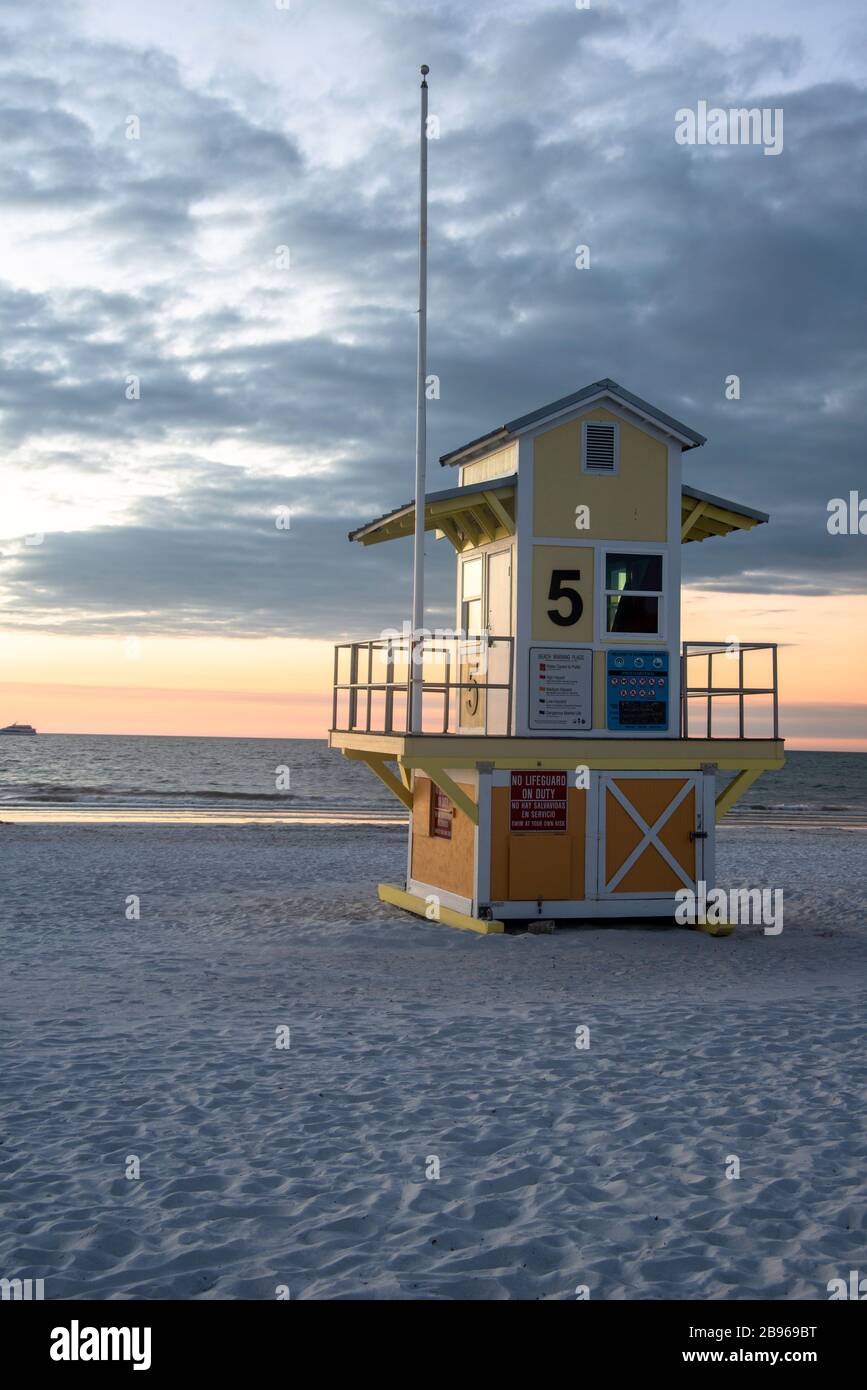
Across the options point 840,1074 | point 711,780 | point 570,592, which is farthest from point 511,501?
point 840,1074

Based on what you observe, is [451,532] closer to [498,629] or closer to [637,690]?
[498,629]

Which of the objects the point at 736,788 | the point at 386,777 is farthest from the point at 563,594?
the point at 386,777

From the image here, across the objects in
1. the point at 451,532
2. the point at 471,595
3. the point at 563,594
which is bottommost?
the point at 563,594

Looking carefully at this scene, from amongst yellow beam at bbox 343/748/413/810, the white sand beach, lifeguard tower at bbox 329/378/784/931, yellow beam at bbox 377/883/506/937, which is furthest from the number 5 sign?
the white sand beach

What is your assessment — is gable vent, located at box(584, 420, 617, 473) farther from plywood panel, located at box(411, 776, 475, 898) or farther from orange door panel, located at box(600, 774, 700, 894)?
plywood panel, located at box(411, 776, 475, 898)

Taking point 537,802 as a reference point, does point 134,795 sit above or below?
below

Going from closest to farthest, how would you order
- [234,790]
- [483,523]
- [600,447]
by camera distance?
[600,447] < [483,523] < [234,790]

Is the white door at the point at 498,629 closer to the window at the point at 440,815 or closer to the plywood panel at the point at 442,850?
the plywood panel at the point at 442,850

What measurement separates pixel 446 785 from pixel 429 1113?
24.5 feet

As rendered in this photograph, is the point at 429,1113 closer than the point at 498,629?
Yes

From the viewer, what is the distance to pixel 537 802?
15.7m

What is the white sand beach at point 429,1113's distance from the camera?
5641 mm
